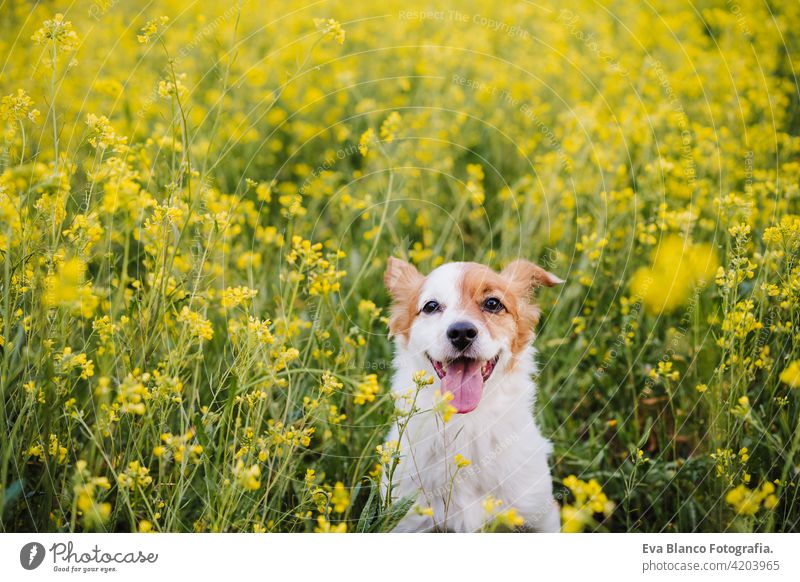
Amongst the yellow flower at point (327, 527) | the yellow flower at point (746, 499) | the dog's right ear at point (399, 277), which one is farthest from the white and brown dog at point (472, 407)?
the yellow flower at point (746, 499)

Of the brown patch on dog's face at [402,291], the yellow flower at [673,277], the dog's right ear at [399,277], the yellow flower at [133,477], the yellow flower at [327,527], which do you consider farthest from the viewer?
the yellow flower at [673,277]

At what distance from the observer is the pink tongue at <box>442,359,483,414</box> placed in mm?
2963

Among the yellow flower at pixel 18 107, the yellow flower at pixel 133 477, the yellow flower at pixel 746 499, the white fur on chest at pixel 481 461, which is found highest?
the yellow flower at pixel 18 107

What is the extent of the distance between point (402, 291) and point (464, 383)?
24.7 inches

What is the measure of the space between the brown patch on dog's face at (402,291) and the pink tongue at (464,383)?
1.16ft

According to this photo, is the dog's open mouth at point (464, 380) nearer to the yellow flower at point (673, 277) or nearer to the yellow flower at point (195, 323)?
A: the yellow flower at point (195, 323)

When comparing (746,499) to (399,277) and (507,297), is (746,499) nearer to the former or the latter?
(507,297)

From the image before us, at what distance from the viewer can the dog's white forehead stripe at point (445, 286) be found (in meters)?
3.04

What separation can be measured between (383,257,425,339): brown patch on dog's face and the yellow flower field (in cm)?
15

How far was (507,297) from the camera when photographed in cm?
313

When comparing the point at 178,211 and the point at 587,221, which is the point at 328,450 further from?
the point at 587,221
